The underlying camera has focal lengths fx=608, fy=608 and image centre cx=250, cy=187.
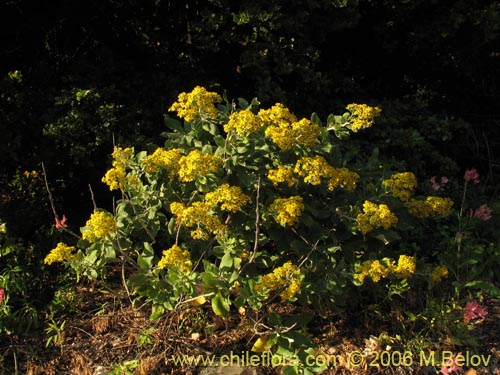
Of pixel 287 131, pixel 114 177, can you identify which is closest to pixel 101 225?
pixel 114 177

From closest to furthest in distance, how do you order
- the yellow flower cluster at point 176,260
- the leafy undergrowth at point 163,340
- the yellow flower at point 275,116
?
the yellow flower cluster at point 176,260, the yellow flower at point 275,116, the leafy undergrowth at point 163,340

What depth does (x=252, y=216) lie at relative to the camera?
3191mm

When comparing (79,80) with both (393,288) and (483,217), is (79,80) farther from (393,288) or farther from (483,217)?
(483,217)

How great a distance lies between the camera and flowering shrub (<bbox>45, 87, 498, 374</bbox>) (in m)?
2.94

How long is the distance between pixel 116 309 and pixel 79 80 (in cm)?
151

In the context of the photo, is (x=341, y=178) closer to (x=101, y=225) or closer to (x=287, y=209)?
(x=287, y=209)

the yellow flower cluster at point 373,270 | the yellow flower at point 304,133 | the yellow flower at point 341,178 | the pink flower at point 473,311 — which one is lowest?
the pink flower at point 473,311

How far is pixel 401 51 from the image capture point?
16.1 ft

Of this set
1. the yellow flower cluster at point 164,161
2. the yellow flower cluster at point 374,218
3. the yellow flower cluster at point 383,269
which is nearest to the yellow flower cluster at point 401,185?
the yellow flower cluster at point 374,218

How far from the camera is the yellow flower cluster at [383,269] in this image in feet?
9.71

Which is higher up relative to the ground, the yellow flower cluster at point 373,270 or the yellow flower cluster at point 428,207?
the yellow flower cluster at point 428,207

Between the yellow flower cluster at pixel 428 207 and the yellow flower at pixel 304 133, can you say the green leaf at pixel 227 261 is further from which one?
the yellow flower cluster at pixel 428 207

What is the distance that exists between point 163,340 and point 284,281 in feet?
2.86

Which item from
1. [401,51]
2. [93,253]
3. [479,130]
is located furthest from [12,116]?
[479,130]
